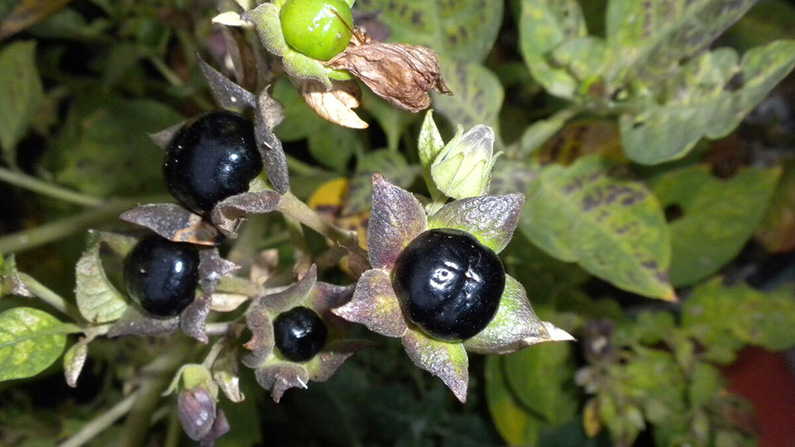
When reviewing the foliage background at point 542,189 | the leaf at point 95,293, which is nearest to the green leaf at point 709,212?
the foliage background at point 542,189

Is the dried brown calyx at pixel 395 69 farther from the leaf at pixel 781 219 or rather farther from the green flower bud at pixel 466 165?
the leaf at pixel 781 219

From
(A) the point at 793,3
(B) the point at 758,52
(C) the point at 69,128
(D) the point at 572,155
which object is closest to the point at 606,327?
(D) the point at 572,155

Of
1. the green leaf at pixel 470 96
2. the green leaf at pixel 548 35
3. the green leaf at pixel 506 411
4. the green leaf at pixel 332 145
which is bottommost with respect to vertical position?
the green leaf at pixel 506 411

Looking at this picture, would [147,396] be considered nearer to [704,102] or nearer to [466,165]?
[466,165]

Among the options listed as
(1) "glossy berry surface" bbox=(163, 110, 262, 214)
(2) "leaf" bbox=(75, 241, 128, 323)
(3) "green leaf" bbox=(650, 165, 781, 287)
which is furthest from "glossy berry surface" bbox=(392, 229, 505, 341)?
(3) "green leaf" bbox=(650, 165, 781, 287)

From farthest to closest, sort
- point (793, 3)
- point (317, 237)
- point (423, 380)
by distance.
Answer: point (793, 3) → point (423, 380) → point (317, 237)

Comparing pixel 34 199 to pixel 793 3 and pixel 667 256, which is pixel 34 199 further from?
pixel 793 3
